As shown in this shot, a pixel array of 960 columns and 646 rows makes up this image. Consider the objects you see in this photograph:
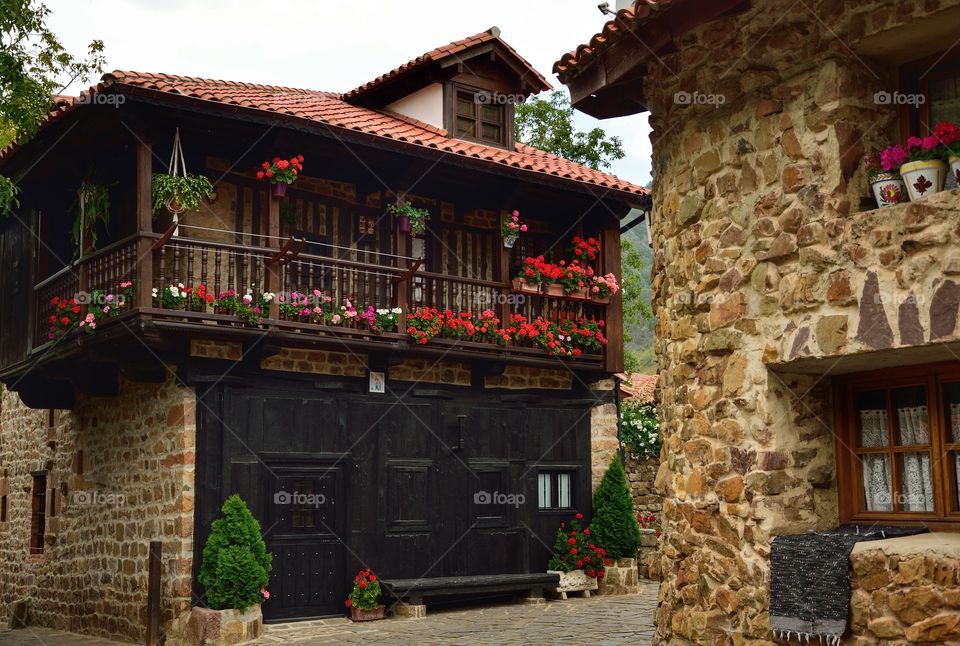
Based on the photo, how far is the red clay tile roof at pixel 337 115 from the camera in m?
11.9

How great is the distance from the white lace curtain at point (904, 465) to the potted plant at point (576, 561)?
29.0ft

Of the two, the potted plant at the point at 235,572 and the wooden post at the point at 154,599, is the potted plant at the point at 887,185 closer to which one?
the potted plant at the point at 235,572

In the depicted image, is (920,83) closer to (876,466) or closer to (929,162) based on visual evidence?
(929,162)

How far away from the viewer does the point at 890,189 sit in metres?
6.07

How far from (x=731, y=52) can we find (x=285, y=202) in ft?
25.4

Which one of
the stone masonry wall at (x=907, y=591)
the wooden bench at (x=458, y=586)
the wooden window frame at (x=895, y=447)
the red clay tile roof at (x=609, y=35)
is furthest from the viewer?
the wooden bench at (x=458, y=586)

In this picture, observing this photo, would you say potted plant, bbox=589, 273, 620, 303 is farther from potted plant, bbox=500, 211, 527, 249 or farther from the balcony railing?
potted plant, bbox=500, 211, 527, 249

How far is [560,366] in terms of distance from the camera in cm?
1499

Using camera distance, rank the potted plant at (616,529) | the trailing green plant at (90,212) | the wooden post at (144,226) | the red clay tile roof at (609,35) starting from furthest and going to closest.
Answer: the potted plant at (616,529)
the trailing green plant at (90,212)
the wooden post at (144,226)
the red clay tile roof at (609,35)

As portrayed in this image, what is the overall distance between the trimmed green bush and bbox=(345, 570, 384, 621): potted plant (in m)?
3.59

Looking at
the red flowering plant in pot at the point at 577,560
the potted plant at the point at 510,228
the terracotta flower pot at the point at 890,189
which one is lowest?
the red flowering plant in pot at the point at 577,560

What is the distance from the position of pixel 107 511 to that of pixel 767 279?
9.75 meters

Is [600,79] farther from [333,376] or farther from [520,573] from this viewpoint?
[520,573]

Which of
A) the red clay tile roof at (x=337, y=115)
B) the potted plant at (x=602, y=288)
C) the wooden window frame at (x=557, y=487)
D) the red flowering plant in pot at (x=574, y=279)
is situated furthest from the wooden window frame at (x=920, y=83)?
the wooden window frame at (x=557, y=487)
